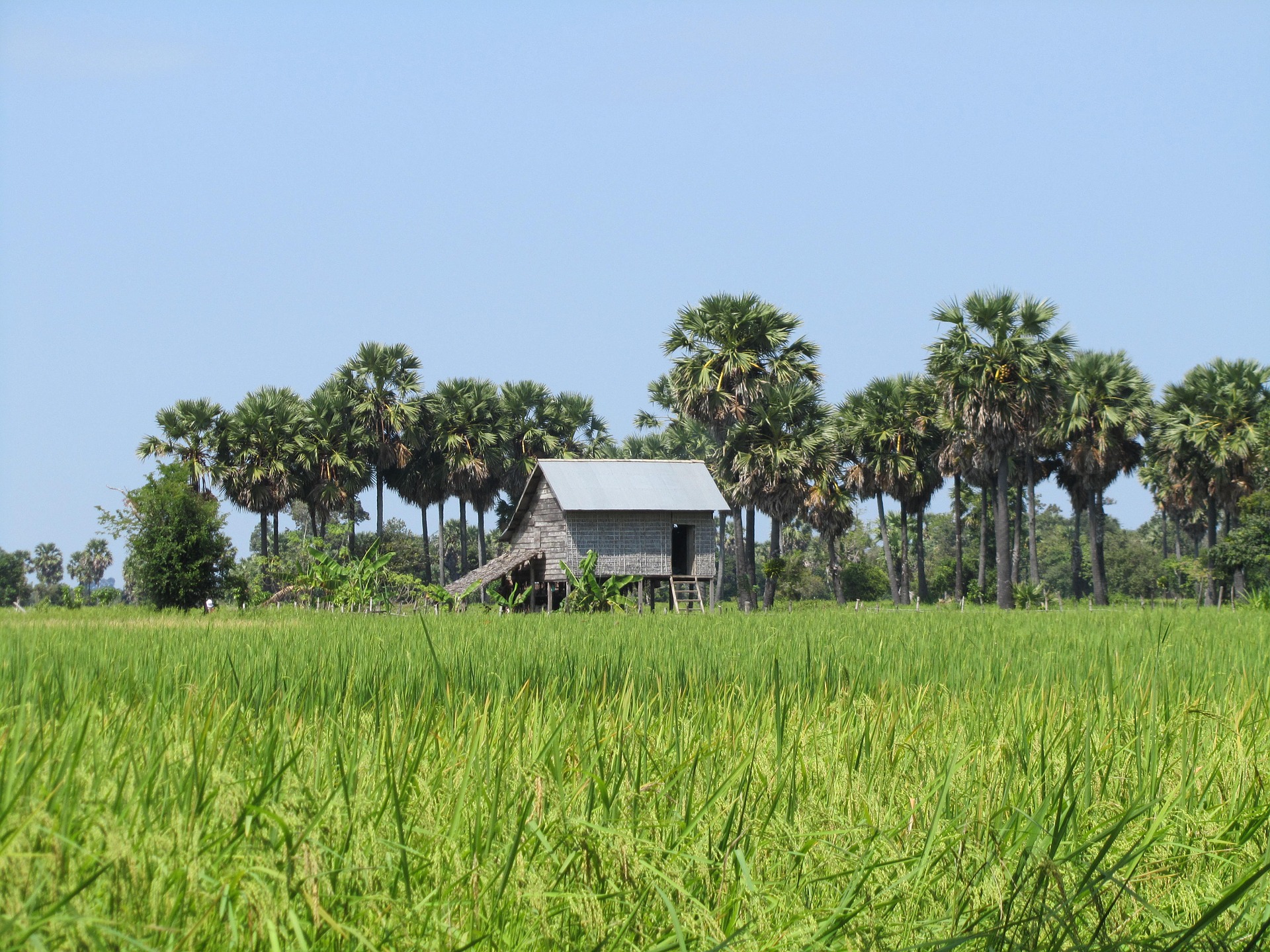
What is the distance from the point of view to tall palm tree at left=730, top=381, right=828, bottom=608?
45.1 m

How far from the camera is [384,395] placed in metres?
49.7

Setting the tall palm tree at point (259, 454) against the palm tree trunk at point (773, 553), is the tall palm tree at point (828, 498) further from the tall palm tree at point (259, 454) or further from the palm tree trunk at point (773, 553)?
the tall palm tree at point (259, 454)

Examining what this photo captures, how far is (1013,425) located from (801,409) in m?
9.25

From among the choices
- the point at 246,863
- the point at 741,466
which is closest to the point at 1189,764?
the point at 246,863

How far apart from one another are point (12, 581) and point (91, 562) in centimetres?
1924

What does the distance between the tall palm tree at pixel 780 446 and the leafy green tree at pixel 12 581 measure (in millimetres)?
61384

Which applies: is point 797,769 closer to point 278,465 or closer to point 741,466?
point 741,466

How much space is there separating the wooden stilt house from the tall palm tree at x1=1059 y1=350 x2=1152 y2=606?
18.0 meters

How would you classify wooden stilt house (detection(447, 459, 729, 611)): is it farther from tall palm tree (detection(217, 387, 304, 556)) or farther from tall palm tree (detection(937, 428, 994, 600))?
tall palm tree (detection(217, 387, 304, 556))

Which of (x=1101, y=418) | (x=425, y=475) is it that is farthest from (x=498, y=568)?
(x=1101, y=418)

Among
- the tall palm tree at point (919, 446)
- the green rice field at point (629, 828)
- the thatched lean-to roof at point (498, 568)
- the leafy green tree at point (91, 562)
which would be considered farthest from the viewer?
the leafy green tree at point (91, 562)

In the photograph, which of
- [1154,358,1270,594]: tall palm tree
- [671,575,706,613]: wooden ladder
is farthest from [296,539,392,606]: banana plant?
[1154,358,1270,594]: tall palm tree

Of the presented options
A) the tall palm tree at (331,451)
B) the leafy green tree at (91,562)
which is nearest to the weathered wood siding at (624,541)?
the tall palm tree at (331,451)

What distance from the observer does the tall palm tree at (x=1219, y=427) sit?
142 feet
